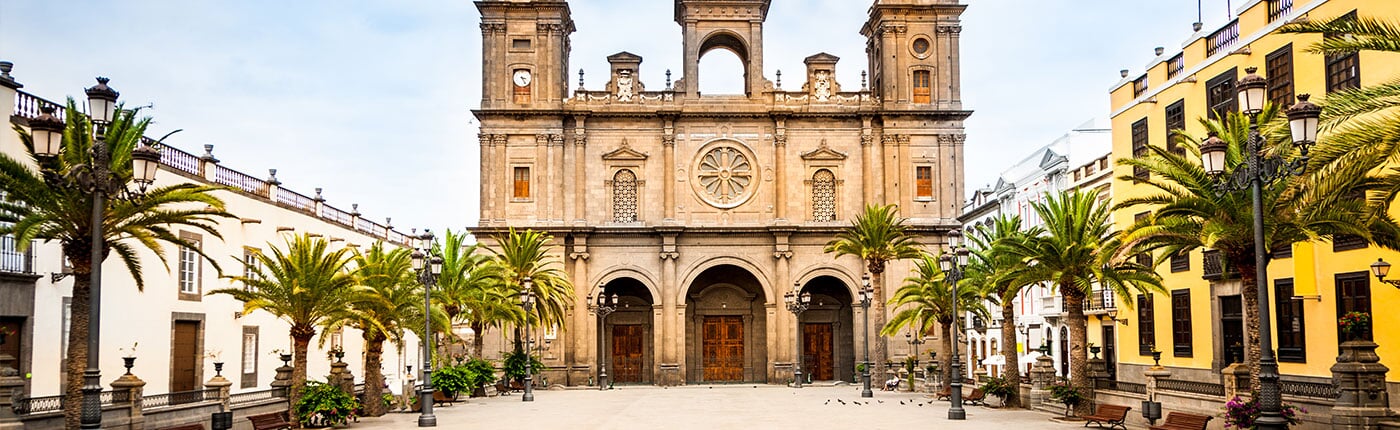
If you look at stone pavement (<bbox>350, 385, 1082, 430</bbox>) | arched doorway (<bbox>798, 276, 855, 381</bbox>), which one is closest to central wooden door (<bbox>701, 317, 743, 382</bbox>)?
arched doorway (<bbox>798, 276, 855, 381</bbox>)

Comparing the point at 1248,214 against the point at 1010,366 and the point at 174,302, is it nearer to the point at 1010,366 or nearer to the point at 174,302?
the point at 1010,366

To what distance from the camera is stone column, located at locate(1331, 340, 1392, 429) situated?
834 inches

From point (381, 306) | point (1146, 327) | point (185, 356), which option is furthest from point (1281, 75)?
point (185, 356)

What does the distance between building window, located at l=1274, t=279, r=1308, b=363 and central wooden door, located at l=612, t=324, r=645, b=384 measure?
33.4 m

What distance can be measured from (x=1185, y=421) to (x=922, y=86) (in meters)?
34.9

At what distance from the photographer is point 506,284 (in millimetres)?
46094

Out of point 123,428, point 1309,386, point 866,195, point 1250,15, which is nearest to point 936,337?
point 866,195

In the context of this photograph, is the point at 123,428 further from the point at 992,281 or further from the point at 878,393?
the point at 878,393

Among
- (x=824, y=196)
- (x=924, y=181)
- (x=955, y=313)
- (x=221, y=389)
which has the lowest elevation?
(x=221, y=389)

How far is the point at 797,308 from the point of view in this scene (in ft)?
178

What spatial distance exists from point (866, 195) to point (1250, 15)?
26.8 metres

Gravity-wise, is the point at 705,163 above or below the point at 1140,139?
above

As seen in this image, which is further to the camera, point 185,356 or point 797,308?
point 797,308

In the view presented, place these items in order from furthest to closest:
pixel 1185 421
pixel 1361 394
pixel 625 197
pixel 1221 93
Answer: pixel 625 197, pixel 1221 93, pixel 1185 421, pixel 1361 394
